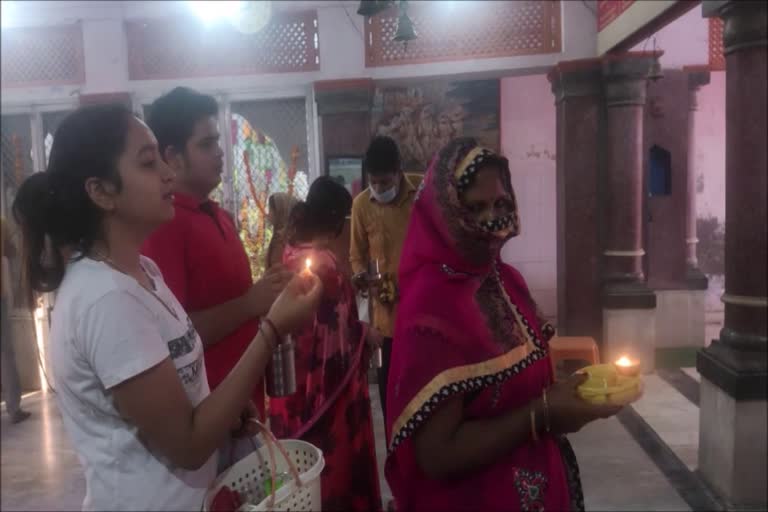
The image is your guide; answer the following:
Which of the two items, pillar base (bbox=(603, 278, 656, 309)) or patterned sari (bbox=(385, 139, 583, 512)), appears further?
pillar base (bbox=(603, 278, 656, 309))

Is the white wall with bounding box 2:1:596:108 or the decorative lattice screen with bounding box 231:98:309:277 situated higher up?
the white wall with bounding box 2:1:596:108

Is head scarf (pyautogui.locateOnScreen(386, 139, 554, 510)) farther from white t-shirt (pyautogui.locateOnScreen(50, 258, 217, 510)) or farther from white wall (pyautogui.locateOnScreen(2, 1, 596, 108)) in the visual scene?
white wall (pyautogui.locateOnScreen(2, 1, 596, 108))

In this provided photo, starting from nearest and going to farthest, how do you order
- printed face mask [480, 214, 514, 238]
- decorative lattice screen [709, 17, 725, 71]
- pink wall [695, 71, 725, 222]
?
printed face mask [480, 214, 514, 238], decorative lattice screen [709, 17, 725, 71], pink wall [695, 71, 725, 222]

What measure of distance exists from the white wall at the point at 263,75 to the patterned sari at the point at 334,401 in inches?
118

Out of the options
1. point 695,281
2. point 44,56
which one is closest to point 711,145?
point 695,281

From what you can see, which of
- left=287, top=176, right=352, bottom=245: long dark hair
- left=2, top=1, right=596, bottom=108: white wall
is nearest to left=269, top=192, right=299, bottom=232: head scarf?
left=287, top=176, right=352, bottom=245: long dark hair

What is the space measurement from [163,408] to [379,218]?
281 cm

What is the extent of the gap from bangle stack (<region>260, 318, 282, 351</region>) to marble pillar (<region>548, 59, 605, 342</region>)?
454 centimetres

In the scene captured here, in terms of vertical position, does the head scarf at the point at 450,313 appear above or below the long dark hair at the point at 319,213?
below

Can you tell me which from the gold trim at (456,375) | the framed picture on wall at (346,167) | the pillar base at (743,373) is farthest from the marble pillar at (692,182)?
the gold trim at (456,375)

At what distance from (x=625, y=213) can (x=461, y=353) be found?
4342 mm

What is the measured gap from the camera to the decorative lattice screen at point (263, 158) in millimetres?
5738

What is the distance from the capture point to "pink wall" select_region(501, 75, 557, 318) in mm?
7434

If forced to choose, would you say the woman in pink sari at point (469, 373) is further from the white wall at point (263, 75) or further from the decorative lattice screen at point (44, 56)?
the decorative lattice screen at point (44, 56)
